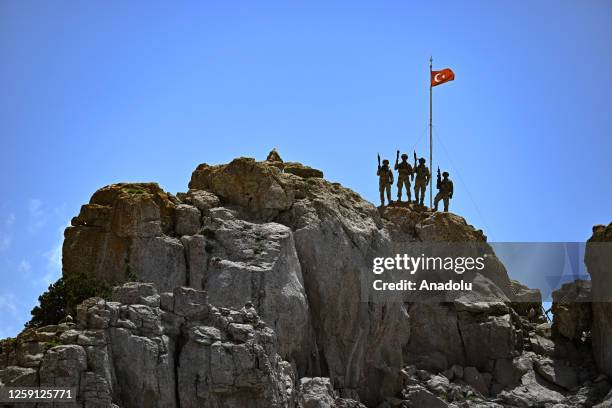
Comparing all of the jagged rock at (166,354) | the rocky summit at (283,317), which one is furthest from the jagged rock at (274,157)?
the jagged rock at (166,354)

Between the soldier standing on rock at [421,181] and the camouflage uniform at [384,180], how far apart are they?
1719 millimetres

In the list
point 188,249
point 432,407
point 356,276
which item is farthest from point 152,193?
point 432,407

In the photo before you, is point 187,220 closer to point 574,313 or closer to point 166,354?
point 166,354

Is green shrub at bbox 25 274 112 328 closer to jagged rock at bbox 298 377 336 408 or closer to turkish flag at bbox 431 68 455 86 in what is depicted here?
jagged rock at bbox 298 377 336 408

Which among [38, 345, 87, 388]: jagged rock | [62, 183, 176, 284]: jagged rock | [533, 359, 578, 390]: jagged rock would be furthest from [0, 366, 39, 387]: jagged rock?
[533, 359, 578, 390]: jagged rock

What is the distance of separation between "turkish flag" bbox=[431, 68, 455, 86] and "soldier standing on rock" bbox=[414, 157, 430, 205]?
615 cm

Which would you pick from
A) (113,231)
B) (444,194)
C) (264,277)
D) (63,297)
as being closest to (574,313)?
(444,194)

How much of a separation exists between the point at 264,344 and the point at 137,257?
11409 millimetres

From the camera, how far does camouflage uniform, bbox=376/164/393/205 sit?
100 metres

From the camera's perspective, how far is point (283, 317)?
82.6 metres

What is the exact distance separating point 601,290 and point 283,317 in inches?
849

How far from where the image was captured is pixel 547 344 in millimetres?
96812

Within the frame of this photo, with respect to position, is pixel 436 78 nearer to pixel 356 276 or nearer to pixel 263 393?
pixel 356 276

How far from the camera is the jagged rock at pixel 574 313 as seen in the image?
9638cm
